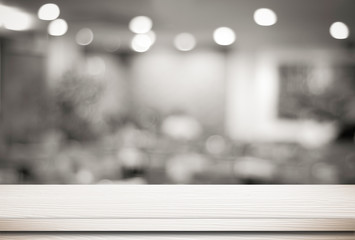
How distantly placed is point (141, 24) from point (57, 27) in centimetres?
116

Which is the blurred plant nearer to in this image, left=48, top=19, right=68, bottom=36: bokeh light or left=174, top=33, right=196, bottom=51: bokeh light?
left=48, top=19, right=68, bottom=36: bokeh light

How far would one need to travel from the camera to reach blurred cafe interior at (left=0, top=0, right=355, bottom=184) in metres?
3.74

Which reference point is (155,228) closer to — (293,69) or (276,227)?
(276,227)

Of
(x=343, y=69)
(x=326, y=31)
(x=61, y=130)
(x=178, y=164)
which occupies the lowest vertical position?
(x=178, y=164)

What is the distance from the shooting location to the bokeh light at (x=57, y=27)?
526 cm

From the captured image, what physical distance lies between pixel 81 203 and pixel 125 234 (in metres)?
0.07

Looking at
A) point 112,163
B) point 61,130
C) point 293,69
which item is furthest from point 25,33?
point 293,69

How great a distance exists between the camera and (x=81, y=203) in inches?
19.5

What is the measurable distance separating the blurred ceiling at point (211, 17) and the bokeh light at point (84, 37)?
15 cm

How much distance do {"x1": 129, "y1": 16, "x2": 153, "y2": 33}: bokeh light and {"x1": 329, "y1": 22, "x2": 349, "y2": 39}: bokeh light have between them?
234 centimetres

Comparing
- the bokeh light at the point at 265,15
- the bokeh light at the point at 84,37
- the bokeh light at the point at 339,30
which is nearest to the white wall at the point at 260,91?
the bokeh light at the point at 339,30

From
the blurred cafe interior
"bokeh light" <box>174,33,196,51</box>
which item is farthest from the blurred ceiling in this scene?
"bokeh light" <box>174,33,196,51</box>

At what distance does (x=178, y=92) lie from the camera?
21.2 feet

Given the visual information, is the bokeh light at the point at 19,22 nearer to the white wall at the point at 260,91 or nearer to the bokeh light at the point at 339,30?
the white wall at the point at 260,91
